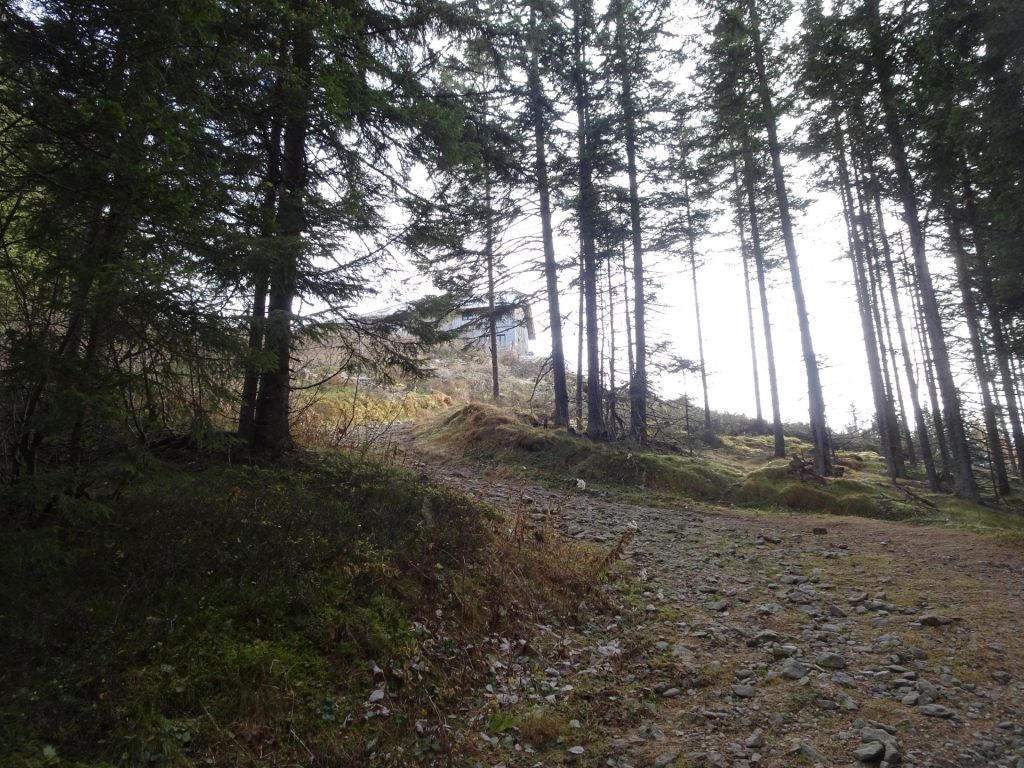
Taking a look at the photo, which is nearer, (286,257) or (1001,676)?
(1001,676)

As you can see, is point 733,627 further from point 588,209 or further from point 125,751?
point 588,209

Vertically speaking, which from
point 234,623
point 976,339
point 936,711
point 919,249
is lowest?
point 936,711

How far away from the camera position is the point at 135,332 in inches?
181

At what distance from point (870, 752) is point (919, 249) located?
552 inches

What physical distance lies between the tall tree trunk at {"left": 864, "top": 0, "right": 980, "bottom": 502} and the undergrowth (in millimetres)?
12186

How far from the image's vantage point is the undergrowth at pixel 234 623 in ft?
10.7

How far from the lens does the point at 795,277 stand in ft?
52.6

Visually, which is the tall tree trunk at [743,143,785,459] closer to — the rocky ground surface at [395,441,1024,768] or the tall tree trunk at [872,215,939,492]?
the tall tree trunk at [872,215,939,492]

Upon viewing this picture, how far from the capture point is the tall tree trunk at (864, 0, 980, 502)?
13078 mm

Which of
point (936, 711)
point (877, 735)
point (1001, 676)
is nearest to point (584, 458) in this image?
point (1001, 676)

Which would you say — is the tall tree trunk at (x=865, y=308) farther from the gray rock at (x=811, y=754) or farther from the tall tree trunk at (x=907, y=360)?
the gray rock at (x=811, y=754)

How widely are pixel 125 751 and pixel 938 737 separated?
5216mm

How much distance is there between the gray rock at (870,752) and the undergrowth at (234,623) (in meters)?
2.74

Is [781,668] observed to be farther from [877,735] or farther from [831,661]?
[877,735]
